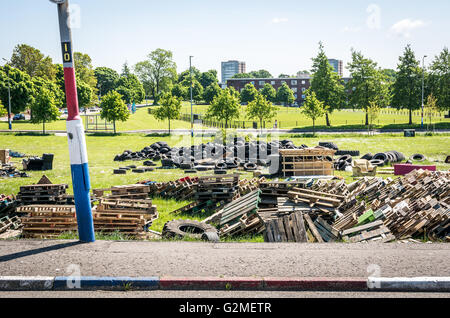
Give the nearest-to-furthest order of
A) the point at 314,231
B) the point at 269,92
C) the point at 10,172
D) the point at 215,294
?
the point at 215,294 → the point at 314,231 → the point at 10,172 → the point at 269,92

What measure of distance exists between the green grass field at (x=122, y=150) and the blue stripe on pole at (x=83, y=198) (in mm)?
4010

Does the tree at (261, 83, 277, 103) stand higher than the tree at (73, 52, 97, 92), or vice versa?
the tree at (73, 52, 97, 92)

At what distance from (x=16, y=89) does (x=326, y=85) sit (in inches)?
2109

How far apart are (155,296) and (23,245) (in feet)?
12.3

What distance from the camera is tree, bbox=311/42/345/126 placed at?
71812 mm

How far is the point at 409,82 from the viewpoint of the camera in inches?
2717

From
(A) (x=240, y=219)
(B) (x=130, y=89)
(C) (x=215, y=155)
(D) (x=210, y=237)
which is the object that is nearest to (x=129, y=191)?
(A) (x=240, y=219)

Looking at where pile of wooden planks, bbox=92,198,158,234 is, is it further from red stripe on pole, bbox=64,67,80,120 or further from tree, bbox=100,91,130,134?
tree, bbox=100,91,130,134

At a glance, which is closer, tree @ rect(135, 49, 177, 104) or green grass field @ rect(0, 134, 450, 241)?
green grass field @ rect(0, 134, 450, 241)

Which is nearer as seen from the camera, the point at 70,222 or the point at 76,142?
the point at 76,142

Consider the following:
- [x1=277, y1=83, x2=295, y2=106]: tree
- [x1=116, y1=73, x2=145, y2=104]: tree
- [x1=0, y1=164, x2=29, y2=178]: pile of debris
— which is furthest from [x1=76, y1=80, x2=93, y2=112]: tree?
[x1=277, y1=83, x2=295, y2=106]: tree

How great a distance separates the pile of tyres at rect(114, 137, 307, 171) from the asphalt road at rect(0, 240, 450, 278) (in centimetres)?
1814

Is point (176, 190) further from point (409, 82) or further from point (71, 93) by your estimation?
point (409, 82)
